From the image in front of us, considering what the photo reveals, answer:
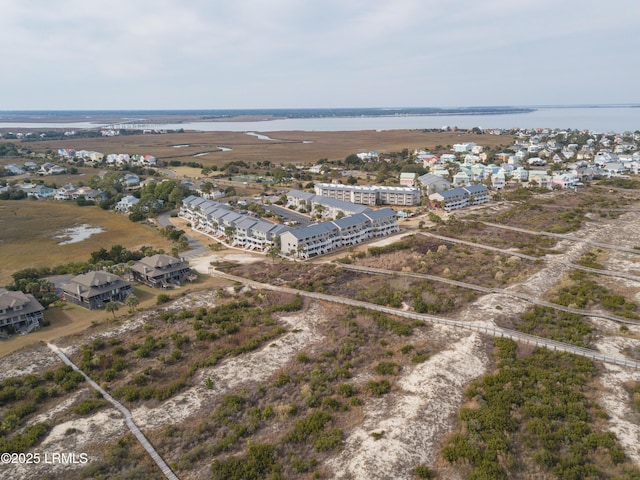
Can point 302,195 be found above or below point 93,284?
above

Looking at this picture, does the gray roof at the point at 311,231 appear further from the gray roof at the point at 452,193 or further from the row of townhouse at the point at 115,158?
the row of townhouse at the point at 115,158

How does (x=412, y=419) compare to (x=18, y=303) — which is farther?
(x=18, y=303)

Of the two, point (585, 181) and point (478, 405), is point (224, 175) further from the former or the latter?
point (478, 405)

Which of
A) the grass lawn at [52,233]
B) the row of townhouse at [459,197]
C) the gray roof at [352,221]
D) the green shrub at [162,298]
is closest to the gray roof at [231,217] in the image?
the grass lawn at [52,233]

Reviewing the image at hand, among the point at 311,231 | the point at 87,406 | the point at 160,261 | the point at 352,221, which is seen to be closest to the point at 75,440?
the point at 87,406

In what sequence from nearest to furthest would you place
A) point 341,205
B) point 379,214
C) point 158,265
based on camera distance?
point 158,265 → point 379,214 → point 341,205

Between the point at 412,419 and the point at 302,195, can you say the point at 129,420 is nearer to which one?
the point at 412,419

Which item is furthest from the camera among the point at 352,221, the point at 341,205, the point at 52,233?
the point at 341,205
